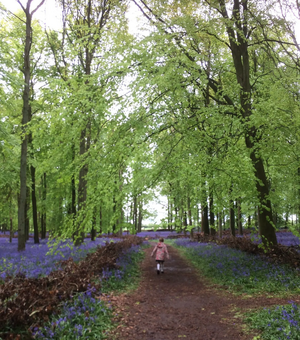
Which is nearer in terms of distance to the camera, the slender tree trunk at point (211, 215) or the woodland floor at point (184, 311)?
the woodland floor at point (184, 311)

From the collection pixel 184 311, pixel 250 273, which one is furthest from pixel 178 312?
pixel 250 273

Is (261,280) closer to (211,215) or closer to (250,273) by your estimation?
(250,273)

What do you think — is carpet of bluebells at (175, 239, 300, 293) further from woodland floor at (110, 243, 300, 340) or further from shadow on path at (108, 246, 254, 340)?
shadow on path at (108, 246, 254, 340)

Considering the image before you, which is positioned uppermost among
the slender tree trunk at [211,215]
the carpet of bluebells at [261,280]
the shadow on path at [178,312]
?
the slender tree trunk at [211,215]

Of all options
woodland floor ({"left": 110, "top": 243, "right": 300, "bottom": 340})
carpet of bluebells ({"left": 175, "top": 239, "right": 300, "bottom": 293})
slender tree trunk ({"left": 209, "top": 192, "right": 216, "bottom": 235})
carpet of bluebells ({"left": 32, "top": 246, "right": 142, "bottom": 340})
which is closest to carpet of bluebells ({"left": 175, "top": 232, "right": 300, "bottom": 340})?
carpet of bluebells ({"left": 175, "top": 239, "right": 300, "bottom": 293})

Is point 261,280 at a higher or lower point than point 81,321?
lower

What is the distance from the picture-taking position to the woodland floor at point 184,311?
17.0ft

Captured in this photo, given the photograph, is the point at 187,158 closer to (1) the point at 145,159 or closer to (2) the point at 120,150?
(1) the point at 145,159

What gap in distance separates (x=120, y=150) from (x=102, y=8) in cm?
1122

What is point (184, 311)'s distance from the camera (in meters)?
6.56

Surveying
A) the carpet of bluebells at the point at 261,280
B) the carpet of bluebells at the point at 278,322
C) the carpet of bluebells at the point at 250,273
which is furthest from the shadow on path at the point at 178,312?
the carpet of bluebells at the point at 250,273

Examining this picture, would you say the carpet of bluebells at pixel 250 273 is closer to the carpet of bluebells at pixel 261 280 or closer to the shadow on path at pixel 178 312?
the carpet of bluebells at pixel 261 280

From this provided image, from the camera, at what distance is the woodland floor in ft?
17.0

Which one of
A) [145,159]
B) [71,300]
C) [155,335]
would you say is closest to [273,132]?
[145,159]
